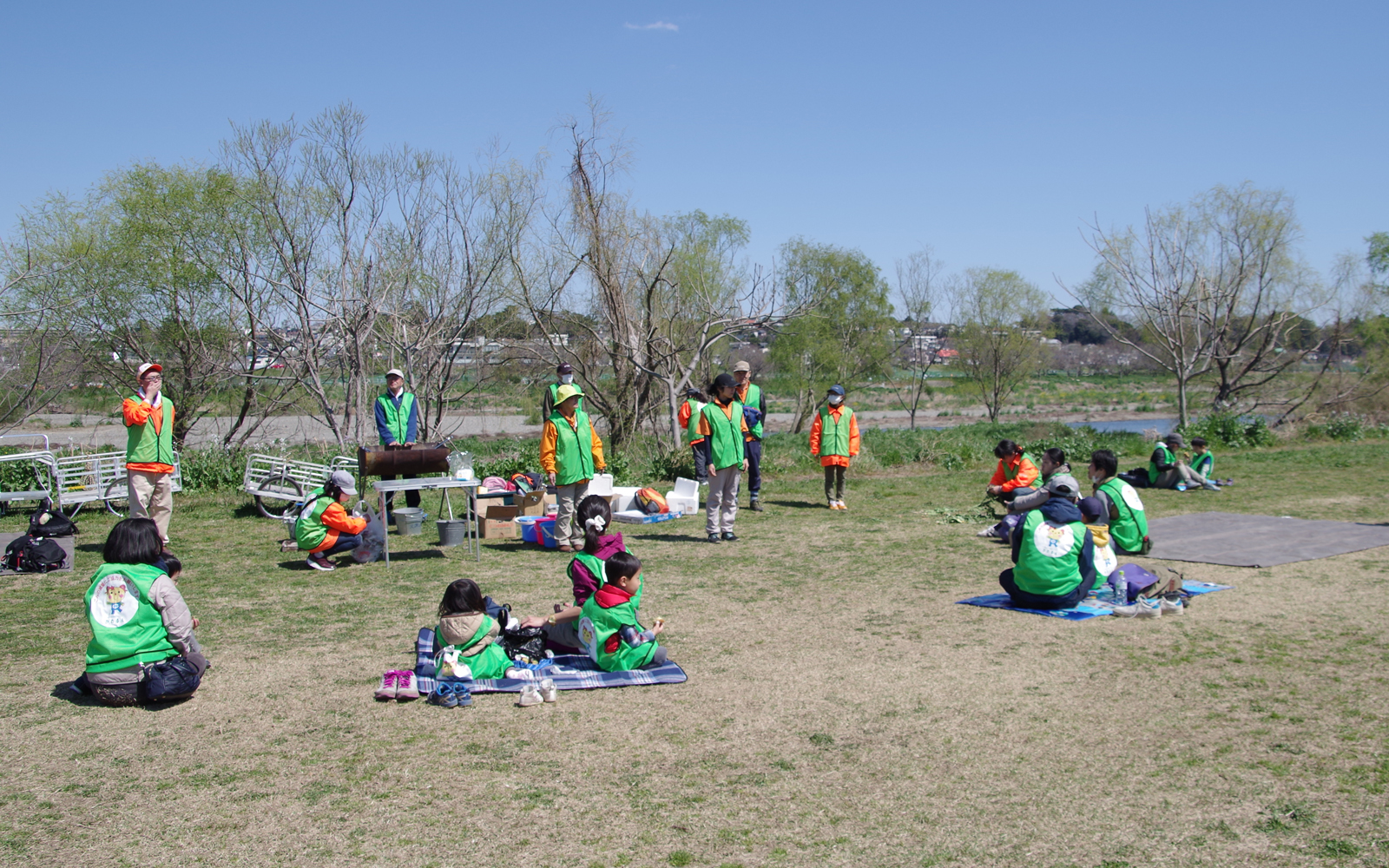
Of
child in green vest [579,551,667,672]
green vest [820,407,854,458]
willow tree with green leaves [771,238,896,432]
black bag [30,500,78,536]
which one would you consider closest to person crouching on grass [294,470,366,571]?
black bag [30,500,78,536]

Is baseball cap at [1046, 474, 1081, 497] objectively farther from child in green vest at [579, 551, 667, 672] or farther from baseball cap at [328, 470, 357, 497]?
baseball cap at [328, 470, 357, 497]

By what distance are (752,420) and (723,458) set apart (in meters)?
2.06

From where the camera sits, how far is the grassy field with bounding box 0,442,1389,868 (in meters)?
3.33

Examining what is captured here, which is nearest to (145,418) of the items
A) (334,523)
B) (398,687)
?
(334,523)

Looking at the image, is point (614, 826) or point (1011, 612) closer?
point (614, 826)

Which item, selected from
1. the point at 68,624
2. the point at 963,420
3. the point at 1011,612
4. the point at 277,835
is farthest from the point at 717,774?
the point at 963,420

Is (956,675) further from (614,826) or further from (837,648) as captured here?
(614,826)

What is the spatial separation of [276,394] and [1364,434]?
23584 millimetres

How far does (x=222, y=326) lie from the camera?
1692 cm

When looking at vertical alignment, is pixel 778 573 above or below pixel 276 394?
below

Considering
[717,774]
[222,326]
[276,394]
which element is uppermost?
[222,326]

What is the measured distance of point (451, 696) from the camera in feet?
15.9

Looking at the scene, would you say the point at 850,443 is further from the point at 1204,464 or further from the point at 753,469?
the point at 1204,464

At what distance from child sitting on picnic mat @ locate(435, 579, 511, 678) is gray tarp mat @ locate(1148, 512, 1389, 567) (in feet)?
20.1
